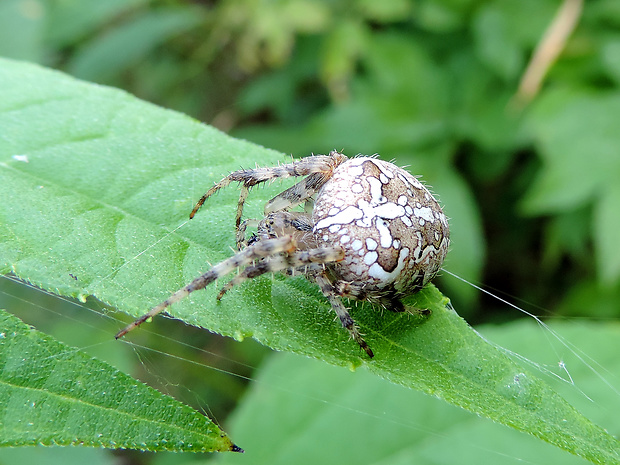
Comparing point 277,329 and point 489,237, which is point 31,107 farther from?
point 489,237

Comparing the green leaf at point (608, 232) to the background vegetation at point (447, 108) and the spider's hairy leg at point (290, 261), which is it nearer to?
the background vegetation at point (447, 108)

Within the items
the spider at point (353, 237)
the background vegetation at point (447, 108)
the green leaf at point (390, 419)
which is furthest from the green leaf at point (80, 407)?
the background vegetation at point (447, 108)

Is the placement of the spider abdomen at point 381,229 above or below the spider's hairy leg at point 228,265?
above

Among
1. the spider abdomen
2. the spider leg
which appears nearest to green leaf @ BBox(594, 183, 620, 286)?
the spider abdomen

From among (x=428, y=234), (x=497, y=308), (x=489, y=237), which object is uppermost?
(x=428, y=234)

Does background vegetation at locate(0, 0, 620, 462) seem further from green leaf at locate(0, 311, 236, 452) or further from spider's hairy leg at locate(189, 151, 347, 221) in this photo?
green leaf at locate(0, 311, 236, 452)

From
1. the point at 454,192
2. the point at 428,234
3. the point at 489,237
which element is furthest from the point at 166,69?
the point at 428,234
